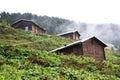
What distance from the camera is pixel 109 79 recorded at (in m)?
21.8

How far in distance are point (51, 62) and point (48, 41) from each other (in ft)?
95.7

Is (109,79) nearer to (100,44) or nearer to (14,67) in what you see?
(14,67)

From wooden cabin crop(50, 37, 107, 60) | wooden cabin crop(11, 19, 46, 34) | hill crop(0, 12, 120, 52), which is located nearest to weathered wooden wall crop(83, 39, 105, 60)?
wooden cabin crop(50, 37, 107, 60)

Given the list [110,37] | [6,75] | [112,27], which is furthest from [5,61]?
[112,27]

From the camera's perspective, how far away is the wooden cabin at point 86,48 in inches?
1499

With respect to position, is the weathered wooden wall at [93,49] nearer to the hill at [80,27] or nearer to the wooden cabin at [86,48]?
the wooden cabin at [86,48]

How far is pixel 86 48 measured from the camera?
39219 mm

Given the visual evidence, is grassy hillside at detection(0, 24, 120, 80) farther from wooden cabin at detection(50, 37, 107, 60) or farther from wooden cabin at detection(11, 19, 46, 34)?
wooden cabin at detection(11, 19, 46, 34)

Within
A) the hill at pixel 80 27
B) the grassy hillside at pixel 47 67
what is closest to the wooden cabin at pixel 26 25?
the grassy hillside at pixel 47 67

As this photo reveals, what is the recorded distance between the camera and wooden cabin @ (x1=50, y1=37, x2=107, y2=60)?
1499 inches

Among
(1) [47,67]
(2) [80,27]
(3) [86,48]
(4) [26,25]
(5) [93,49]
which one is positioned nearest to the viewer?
(1) [47,67]

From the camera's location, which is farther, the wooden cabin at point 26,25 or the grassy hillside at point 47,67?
the wooden cabin at point 26,25

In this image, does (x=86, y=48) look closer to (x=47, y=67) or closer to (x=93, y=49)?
(x=93, y=49)

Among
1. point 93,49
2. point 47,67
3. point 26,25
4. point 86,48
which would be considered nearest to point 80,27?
point 26,25
